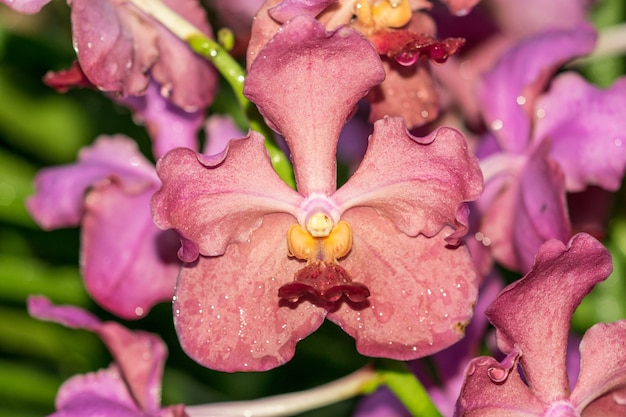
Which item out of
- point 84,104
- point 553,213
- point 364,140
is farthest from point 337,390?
point 84,104

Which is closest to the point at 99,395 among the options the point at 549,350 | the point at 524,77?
the point at 549,350

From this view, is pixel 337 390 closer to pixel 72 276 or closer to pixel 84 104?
pixel 72 276

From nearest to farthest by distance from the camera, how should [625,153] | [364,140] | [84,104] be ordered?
1. [625,153]
2. [364,140]
3. [84,104]

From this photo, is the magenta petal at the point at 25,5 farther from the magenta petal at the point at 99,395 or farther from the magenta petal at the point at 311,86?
the magenta petal at the point at 99,395

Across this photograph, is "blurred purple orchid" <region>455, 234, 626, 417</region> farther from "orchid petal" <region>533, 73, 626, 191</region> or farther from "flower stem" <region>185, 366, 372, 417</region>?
"orchid petal" <region>533, 73, 626, 191</region>

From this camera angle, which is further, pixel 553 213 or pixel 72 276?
pixel 72 276

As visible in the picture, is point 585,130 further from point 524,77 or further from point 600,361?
point 600,361

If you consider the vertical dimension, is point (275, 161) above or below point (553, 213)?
above

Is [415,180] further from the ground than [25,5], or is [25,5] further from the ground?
[25,5]
